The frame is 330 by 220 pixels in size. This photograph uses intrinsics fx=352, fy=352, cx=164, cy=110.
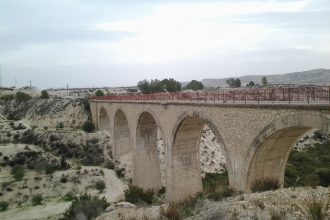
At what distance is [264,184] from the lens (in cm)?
1133

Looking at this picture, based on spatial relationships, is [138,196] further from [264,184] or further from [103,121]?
[103,121]

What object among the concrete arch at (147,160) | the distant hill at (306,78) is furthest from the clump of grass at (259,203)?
the concrete arch at (147,160)

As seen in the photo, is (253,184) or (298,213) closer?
(298,213)

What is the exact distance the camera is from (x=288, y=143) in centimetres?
1124

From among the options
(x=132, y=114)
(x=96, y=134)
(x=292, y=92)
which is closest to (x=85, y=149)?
(x=96, y=134)

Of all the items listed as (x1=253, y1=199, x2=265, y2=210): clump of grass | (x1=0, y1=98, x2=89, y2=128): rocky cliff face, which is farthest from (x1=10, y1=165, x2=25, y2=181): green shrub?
(x1=253, y1=199, x2=265, y2=210): clump of grass

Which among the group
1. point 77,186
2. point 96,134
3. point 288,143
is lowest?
point 77,186

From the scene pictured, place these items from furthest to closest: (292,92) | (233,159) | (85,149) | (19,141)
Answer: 1. (19,141)
2. (85,149)
3. (233,159)
4. (292,92)

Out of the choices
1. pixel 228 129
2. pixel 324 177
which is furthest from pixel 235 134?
pixel 324 177

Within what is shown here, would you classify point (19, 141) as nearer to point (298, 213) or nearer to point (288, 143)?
point (288, 143)

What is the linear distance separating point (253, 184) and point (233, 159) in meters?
1.17

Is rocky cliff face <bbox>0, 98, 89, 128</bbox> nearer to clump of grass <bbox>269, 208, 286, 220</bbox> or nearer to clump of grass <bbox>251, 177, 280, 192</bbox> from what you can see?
clump of grass <bbox>251, 177, 280, 192</bbox>

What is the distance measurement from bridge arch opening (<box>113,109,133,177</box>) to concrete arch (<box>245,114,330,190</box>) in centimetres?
2091

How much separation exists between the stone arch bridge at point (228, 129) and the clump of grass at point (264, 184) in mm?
168
